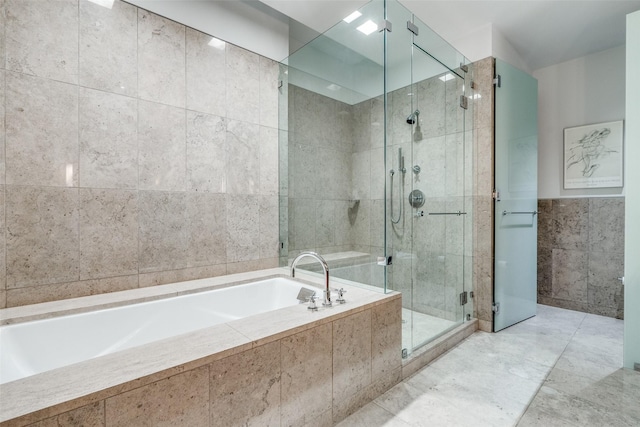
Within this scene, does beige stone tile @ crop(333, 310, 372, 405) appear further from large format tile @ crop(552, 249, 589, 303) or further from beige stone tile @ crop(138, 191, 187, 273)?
large format tile @ crop(552, 249, 589, 303)

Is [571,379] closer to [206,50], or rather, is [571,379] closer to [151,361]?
[151,361]

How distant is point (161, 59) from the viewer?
200 centimetres

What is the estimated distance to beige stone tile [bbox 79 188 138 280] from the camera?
175 centimetres

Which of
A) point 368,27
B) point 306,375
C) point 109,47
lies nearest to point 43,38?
point 109,47

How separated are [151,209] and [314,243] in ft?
4.26

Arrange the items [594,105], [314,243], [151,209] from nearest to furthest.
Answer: [151,209] → [314,243] → [594,105]

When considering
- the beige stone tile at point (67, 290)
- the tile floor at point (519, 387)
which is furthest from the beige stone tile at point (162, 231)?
the tile floor at point (519, 387)

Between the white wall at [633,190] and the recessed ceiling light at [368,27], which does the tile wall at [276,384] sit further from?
the recessed ceiling light at [368,27]

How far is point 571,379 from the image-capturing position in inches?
72.9

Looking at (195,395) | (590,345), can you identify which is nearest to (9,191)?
(195,395)

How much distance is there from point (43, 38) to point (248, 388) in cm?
209

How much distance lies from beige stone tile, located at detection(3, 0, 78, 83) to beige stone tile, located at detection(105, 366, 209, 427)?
5.73ft

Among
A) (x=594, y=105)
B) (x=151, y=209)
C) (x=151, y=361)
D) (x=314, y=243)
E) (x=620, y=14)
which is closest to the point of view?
(x=151, y=361)

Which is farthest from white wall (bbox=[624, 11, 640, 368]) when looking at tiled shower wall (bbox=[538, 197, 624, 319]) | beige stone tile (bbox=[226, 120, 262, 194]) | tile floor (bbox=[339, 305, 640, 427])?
beige stone tile (bbox=[226, 120, 262, 194])
